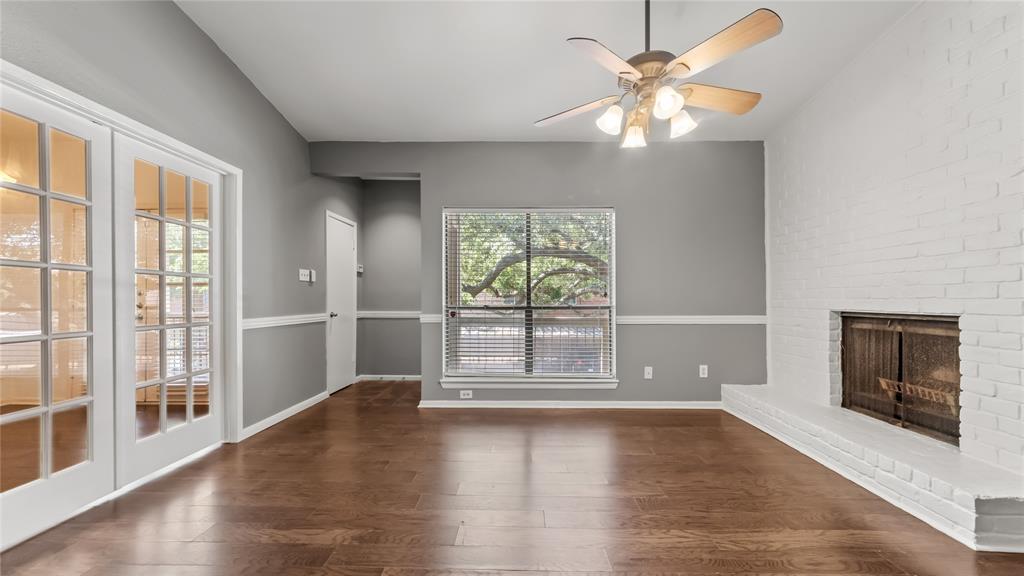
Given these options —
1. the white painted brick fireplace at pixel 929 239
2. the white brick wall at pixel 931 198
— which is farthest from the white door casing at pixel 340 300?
the white brick wall at pixel 931 198

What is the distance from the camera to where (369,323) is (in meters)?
5.85

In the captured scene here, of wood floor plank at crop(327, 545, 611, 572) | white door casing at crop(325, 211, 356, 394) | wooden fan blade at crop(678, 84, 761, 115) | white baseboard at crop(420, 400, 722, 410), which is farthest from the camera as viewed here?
white door casing at crop(325, 211, 356, 394)

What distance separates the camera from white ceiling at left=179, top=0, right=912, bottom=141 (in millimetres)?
2516

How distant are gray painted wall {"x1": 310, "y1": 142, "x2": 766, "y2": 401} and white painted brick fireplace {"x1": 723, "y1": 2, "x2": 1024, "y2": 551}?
66cm

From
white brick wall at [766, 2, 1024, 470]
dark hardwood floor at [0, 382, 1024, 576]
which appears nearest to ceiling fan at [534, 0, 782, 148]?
white brick wall at [766, 2, 1024, 470]

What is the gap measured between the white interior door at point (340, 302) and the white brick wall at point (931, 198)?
14.7 feet

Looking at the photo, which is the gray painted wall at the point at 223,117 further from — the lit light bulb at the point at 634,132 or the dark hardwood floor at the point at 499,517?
the lit light bulb at the point at 634,132

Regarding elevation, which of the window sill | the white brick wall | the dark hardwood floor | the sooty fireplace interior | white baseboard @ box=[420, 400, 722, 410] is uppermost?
the white brick wall

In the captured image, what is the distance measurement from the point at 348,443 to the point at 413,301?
277cm

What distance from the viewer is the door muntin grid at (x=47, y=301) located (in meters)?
1.85

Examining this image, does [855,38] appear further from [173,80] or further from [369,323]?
[369,323]

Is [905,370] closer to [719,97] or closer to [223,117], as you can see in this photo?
[719,97]

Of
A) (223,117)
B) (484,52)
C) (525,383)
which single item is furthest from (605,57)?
(525,383)

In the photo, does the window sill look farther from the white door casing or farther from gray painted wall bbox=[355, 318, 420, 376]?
gray painted wall bbox=[355, 318, 420, 376]
